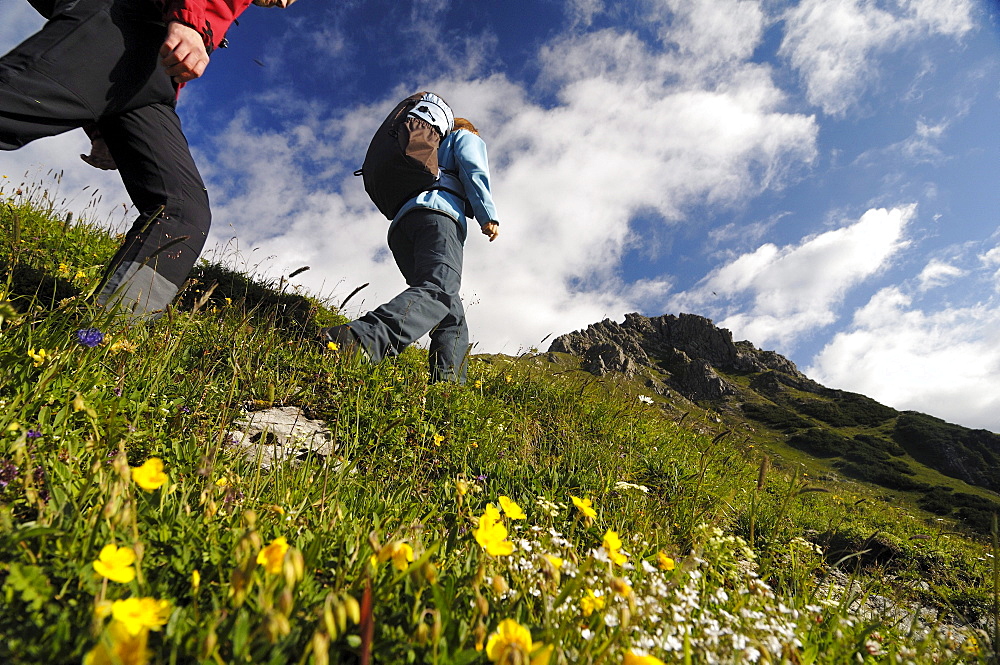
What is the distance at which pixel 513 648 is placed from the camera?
85 cm

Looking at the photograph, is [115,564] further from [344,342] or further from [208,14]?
[344,342]

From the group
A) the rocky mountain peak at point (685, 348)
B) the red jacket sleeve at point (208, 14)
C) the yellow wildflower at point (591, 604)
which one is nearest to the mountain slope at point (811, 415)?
the rocky mountain peak at point (685, 348)

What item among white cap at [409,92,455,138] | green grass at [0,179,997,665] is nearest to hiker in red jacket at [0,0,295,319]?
green grass at [0,179,997,665]

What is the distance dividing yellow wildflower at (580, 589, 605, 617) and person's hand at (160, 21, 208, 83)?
10.8ft

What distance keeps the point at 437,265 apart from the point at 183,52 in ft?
8.52

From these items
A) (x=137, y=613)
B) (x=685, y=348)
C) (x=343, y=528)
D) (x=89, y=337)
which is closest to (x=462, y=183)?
(x=89, y=337)

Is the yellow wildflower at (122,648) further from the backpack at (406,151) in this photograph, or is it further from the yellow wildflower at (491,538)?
the backpack at (406,151)

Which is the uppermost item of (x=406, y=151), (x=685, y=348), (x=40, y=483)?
(x=685, y=348)

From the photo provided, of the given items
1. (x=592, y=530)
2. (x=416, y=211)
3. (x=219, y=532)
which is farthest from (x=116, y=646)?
(x=416, y=211)

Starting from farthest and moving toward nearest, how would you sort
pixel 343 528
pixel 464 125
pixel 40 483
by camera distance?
pixel 464 125 → pixel 343 528 → pixel 40 483

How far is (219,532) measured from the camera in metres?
1.55

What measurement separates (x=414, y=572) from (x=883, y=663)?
1.81 m

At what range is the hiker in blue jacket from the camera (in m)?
4.38

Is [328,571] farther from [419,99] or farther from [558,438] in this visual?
[419,99]
